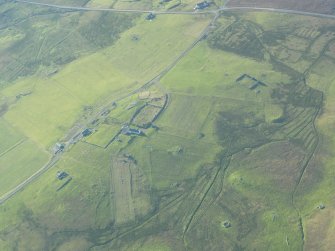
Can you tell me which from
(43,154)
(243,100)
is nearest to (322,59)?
(243,100)

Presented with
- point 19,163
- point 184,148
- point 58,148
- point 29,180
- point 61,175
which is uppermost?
point 184,148

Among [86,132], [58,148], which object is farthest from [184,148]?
[58,148]

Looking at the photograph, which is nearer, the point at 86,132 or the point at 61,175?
the point at 61,175

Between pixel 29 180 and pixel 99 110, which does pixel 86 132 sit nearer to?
pixel 99 110

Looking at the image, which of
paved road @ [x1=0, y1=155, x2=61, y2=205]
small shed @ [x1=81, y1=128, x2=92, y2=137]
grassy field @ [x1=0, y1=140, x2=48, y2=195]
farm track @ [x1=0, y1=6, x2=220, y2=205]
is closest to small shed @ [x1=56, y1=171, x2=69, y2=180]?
paved road @ [x1=0, y1=155, x2=61, y2=205]

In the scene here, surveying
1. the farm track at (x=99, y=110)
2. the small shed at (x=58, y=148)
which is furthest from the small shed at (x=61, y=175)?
the small shed at (x=58, y=148)

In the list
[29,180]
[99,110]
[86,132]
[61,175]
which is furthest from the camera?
[99,110]

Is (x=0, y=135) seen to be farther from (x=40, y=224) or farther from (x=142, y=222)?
(x=142, y=222)

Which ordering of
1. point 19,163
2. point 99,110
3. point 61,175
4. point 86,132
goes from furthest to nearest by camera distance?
point 99,110 < point 86,132 < point 19,163 < point 61,175

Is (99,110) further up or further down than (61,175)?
further up
